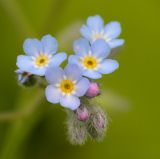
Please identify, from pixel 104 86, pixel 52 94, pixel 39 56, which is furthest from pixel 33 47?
pixel 104 86

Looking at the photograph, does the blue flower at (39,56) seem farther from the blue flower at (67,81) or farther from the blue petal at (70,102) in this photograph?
the blue petal at (70,102)

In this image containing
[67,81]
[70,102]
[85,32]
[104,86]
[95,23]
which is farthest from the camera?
[104,86]

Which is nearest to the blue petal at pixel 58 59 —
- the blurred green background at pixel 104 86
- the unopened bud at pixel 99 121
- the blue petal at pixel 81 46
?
the blue petal at pixel 81 46

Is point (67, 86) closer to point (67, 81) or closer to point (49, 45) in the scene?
point (67, 81)

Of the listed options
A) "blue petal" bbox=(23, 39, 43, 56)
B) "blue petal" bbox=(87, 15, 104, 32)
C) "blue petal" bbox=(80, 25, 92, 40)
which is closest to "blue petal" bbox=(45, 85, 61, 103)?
"blue petal" bbox=(23, 39, 43, 56)

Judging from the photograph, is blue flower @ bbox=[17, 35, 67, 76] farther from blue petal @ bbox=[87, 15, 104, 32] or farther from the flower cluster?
blue petal @ bbox=[87, 15, 104, 32]

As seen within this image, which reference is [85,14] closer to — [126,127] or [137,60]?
[137,60]
